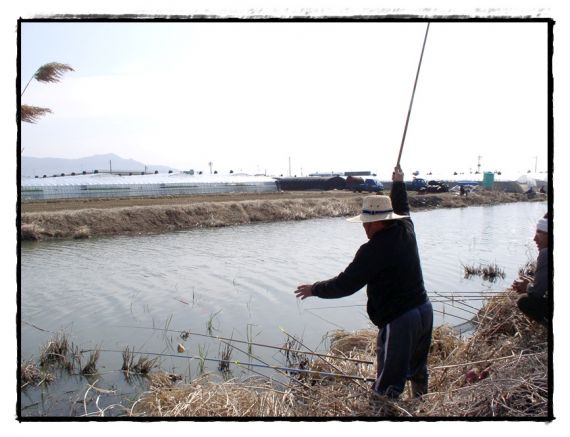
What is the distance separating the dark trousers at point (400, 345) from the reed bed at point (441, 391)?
0.10 metres

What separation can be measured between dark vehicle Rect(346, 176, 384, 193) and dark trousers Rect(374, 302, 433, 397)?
106 feet

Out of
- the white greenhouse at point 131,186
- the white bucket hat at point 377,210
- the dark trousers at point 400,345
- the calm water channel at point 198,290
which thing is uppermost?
the white greenhouse at point 131,186

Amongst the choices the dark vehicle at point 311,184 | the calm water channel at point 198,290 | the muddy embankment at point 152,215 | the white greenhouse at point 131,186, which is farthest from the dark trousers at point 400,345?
the dark vehicle at point 311,184

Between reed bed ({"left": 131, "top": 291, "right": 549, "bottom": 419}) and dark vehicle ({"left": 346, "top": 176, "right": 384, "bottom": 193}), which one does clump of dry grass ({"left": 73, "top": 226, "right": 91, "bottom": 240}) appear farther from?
dark vehicle ({"left": 346, "top": 176, "right": 384, "bottom": 193})

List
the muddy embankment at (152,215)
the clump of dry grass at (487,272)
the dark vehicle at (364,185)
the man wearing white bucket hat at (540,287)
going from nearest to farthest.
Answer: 1. the man wearing white bucket hat at (540,287)
2. the clump of dry grass at (487,272)
3. the muddy embankment at (152,215)
4. the dark vehicle at (364,185)

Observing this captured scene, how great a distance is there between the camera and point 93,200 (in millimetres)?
26141

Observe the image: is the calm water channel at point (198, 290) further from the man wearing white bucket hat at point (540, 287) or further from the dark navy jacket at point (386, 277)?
the dark navy jacket at point (386, 277)

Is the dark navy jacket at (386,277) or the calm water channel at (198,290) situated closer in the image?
the dark navy jacket at (386,277)

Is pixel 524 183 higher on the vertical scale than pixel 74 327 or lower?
higher

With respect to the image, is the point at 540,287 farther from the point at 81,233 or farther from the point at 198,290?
the point at 81,233

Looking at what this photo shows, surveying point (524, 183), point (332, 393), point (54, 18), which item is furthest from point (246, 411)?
point (524, 183)

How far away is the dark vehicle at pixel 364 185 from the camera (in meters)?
36.9

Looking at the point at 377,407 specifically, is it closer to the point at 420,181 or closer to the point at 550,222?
the point at 550,222

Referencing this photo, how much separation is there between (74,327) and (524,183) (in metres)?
49.3
